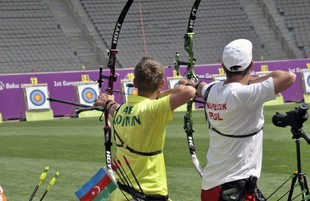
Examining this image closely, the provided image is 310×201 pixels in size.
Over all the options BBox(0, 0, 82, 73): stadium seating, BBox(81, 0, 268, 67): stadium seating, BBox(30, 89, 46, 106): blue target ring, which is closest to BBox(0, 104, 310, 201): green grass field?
BBox(30, 89, 46, 106): blue target ring

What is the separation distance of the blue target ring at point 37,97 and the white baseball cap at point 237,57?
20.2 metres

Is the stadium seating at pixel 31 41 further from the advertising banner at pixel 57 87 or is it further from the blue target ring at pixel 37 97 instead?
the blue target ring at pixel 37 97

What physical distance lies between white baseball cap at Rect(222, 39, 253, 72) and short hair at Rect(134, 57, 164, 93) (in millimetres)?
474

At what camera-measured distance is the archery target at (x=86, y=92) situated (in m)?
25.7

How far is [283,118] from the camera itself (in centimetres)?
456

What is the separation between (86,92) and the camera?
2605cm

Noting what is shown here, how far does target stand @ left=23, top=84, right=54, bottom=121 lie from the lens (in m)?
24.8

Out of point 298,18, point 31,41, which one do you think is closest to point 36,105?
point 31,41

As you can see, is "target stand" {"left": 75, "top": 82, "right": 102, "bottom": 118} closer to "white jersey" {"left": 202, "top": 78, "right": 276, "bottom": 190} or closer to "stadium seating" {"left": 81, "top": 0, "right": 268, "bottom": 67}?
"stadium seating" {"left": 81, "top": 0, "right": 268, "bottom": 67}

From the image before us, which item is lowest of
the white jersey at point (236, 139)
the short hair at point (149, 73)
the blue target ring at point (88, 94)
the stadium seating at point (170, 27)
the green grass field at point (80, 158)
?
the green grass field at point (80, 158)

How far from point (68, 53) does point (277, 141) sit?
65.2 feet

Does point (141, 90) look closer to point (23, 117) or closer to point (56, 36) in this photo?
point (23, 117)

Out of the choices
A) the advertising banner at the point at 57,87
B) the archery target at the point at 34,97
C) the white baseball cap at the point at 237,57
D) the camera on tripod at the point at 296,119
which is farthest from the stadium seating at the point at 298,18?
the camera on tripod at the point at 296,119

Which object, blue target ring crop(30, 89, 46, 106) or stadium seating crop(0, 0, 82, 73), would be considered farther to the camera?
stadium seating crop(0, 0, 82, 73)
